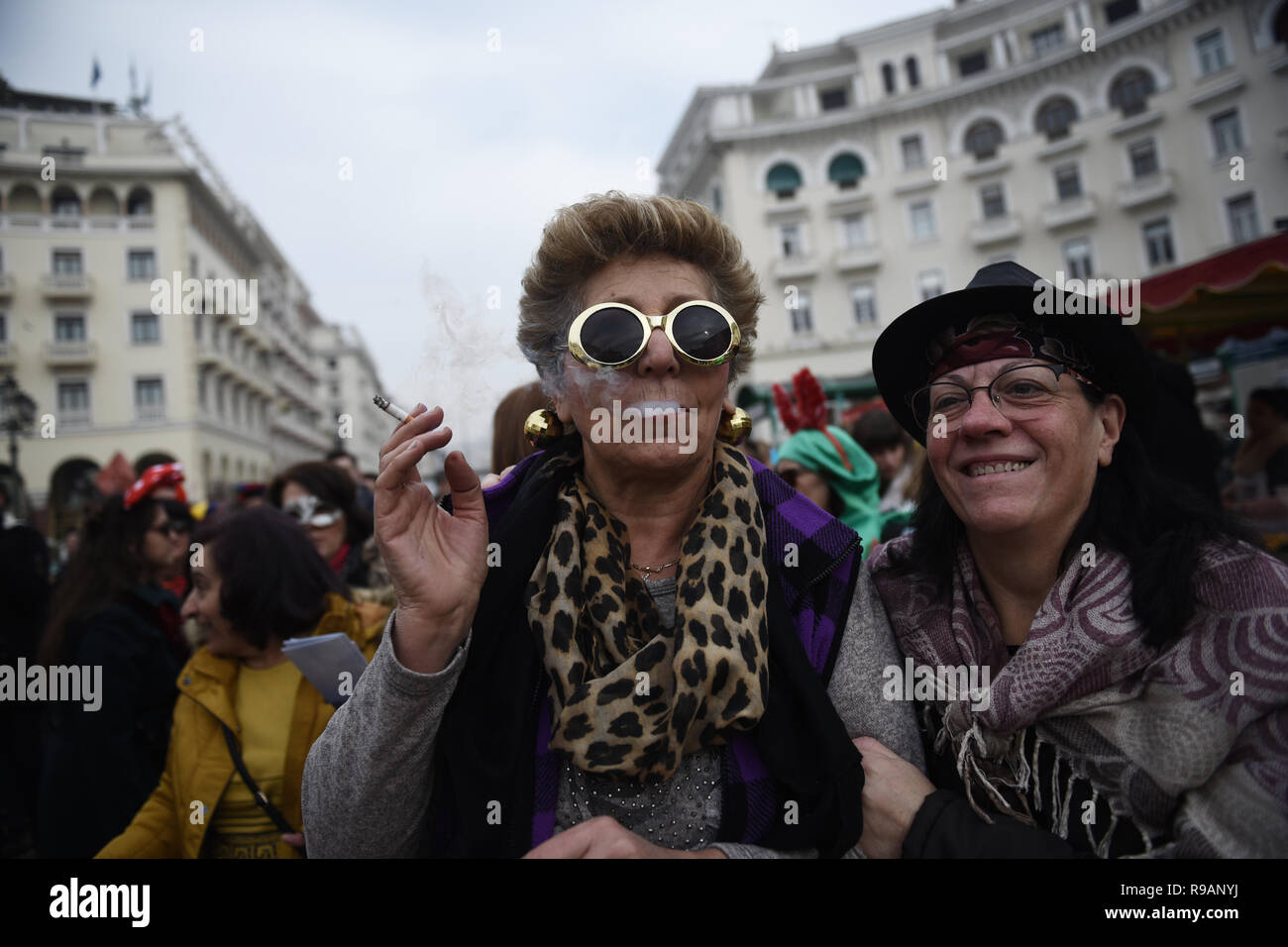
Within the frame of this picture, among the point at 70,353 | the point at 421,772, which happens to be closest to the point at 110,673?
the point at 421,772

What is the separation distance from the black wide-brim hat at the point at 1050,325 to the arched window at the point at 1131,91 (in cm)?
3598

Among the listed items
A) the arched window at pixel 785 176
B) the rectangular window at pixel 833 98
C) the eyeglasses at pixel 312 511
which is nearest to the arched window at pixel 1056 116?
the rectangular window at pixel 833 98

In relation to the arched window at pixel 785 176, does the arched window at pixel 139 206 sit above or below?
above

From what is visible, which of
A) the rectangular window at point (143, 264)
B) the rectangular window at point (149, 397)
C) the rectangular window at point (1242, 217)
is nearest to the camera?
the rectangular window at point (1242, 217)

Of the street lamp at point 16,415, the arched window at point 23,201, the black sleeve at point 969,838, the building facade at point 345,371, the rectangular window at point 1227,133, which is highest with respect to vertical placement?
the building facade at point 345,371

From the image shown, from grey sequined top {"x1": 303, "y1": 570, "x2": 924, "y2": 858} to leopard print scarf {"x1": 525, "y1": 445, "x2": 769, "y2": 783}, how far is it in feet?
0.33

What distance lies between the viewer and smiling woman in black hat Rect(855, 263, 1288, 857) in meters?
1.45

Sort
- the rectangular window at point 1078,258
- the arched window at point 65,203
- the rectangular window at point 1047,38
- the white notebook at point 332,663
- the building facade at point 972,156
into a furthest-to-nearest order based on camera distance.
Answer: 1. the arched window at point 65,203
2. the rectangular window at point 1047,38
3. the rectangular window at point 1078,258
4. the building facade at point 972,156
5. the white notebook at point 332,663

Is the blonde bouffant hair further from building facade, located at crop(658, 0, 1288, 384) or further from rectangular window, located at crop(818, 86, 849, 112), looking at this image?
rectangular window, located at crop(818, 86, 849, 112)

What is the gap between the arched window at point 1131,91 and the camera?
2958cm

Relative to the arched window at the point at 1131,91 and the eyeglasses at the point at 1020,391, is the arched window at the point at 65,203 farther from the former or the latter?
the arched window at the point at 1131,91
